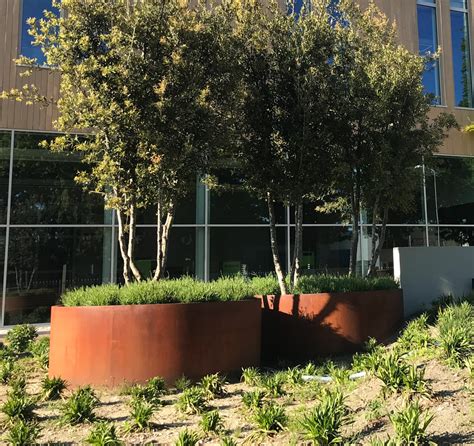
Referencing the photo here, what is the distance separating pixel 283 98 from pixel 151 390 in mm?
5078

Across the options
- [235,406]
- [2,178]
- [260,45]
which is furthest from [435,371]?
[2,178]

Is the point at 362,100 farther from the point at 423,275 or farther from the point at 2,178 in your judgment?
the point at 2,178

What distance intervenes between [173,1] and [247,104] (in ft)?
6.20

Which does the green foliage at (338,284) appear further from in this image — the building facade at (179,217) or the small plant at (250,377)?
the building facade at (179,217)

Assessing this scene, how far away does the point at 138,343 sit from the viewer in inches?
254

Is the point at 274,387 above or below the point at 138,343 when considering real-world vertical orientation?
below

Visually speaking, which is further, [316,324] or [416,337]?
[316,324]

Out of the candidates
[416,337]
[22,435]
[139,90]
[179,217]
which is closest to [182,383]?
[22,435]

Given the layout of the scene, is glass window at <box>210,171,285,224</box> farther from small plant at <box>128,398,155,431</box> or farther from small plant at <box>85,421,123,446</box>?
small plant at <box>85,421,123,446</box>

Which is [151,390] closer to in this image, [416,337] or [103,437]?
[103,437]

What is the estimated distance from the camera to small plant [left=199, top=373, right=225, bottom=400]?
19.6 feet

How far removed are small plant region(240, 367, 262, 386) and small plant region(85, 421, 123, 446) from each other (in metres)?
2.23

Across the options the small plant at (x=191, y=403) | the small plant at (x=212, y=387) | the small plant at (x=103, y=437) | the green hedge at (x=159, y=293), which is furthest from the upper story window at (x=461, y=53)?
the small plant at (x=103, y=437)

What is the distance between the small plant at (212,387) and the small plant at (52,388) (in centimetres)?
172
